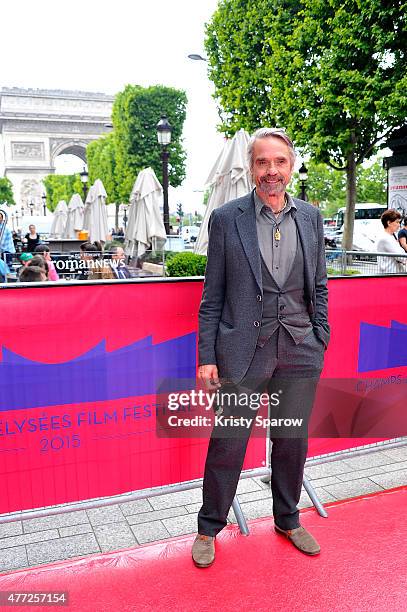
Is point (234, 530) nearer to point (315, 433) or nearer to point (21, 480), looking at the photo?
point (315, 433)

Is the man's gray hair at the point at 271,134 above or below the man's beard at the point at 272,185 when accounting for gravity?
above

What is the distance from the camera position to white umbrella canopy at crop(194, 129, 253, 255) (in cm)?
1009

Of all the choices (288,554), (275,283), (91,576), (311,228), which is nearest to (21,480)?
(91,576)

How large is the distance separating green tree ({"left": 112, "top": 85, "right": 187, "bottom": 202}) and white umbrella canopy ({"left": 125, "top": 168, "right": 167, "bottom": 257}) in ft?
87.5

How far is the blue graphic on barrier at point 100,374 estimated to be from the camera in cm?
309

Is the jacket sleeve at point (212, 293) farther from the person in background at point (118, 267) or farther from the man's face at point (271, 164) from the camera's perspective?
the person in background at point (118, 267)

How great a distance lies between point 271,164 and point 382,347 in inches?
73.7

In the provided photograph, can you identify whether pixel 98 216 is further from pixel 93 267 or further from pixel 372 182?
pixel 372 182

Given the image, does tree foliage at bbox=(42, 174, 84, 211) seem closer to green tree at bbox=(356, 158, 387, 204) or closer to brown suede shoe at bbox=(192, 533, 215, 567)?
green tree at bbox=(356, 158, 387, 204)

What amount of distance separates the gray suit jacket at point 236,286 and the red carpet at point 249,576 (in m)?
1.05

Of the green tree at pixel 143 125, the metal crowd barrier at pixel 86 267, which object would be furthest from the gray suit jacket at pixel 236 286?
the green tree at pixel 143 125

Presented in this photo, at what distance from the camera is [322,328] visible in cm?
303

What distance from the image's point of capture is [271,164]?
2.86 m

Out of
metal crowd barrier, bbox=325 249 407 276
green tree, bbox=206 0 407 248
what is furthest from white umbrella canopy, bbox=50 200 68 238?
metal crowd barrier, bbox=325 249 407 276
